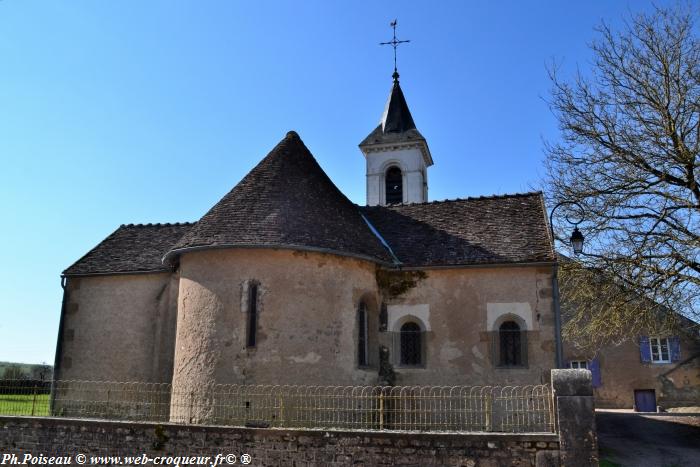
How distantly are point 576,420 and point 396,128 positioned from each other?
78.1ft

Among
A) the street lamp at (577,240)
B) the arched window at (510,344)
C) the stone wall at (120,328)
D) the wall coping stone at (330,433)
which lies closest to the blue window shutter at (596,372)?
the arched window at (510,344)

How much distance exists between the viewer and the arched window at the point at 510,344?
15.6 m

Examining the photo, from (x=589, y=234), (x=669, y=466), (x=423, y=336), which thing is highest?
(x=589, y=234)

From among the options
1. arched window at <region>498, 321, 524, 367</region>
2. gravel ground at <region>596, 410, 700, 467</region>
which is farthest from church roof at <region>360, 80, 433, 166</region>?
arched window at <region>498, 321, 524, 367</region>

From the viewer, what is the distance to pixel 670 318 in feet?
49.0

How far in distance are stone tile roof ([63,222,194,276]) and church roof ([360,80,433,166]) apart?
1374 centimetres

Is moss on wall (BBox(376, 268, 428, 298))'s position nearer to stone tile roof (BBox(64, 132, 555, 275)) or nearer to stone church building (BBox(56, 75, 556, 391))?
stone church building (BBox(56, 75, 556, 391))

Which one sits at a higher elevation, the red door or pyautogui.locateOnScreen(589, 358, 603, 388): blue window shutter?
pyautogui.locateOnScreen(589, 358, 603, 388): blue window shutter

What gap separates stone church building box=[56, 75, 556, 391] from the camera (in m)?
14.2

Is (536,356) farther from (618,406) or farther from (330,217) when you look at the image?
(618,406)

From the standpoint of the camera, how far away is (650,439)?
17719 millimetres

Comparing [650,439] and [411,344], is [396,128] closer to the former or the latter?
[411,344]

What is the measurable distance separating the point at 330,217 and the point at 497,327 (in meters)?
5.00

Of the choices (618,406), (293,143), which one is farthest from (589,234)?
(618,406)
